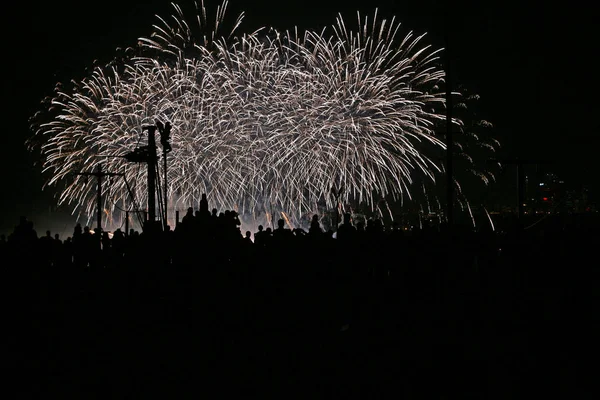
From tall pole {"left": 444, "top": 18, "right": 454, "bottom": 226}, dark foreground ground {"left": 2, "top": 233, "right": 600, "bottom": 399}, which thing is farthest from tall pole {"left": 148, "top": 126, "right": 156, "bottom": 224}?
tall pole {"left": 444, "top": 18, "right": 454, "bottom": 226}

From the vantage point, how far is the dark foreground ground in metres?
7.03

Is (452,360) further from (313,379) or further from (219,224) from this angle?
(219,224)

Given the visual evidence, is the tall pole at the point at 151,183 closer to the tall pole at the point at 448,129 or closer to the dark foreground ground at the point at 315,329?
the dark foreground ground at the point at 315,329

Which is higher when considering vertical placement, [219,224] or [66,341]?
[219,224]

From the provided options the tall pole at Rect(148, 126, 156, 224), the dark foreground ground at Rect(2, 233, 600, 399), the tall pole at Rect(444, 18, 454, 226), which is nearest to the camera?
the dark foreground ground at Rect(2, 233, 600, 399)

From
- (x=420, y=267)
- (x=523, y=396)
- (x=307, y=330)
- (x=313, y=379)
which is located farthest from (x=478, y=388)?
(x=420, y=267)

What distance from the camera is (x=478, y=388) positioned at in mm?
6723

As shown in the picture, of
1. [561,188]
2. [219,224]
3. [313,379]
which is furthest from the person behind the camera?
[561,188]

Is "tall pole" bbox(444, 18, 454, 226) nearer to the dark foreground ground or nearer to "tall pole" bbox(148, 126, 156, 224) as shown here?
the dark foreground ground

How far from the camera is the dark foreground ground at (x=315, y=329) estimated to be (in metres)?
7.03

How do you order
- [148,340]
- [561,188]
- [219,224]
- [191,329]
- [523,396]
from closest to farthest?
[523,396]
[148,340]
[191,329]
[219,224]
[561,188]

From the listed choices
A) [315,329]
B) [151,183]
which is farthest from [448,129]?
[315,329]

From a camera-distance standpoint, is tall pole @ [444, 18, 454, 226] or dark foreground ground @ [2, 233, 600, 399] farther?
tall pole @ [444, 18, 454, 226]

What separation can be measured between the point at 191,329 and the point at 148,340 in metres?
0.79
